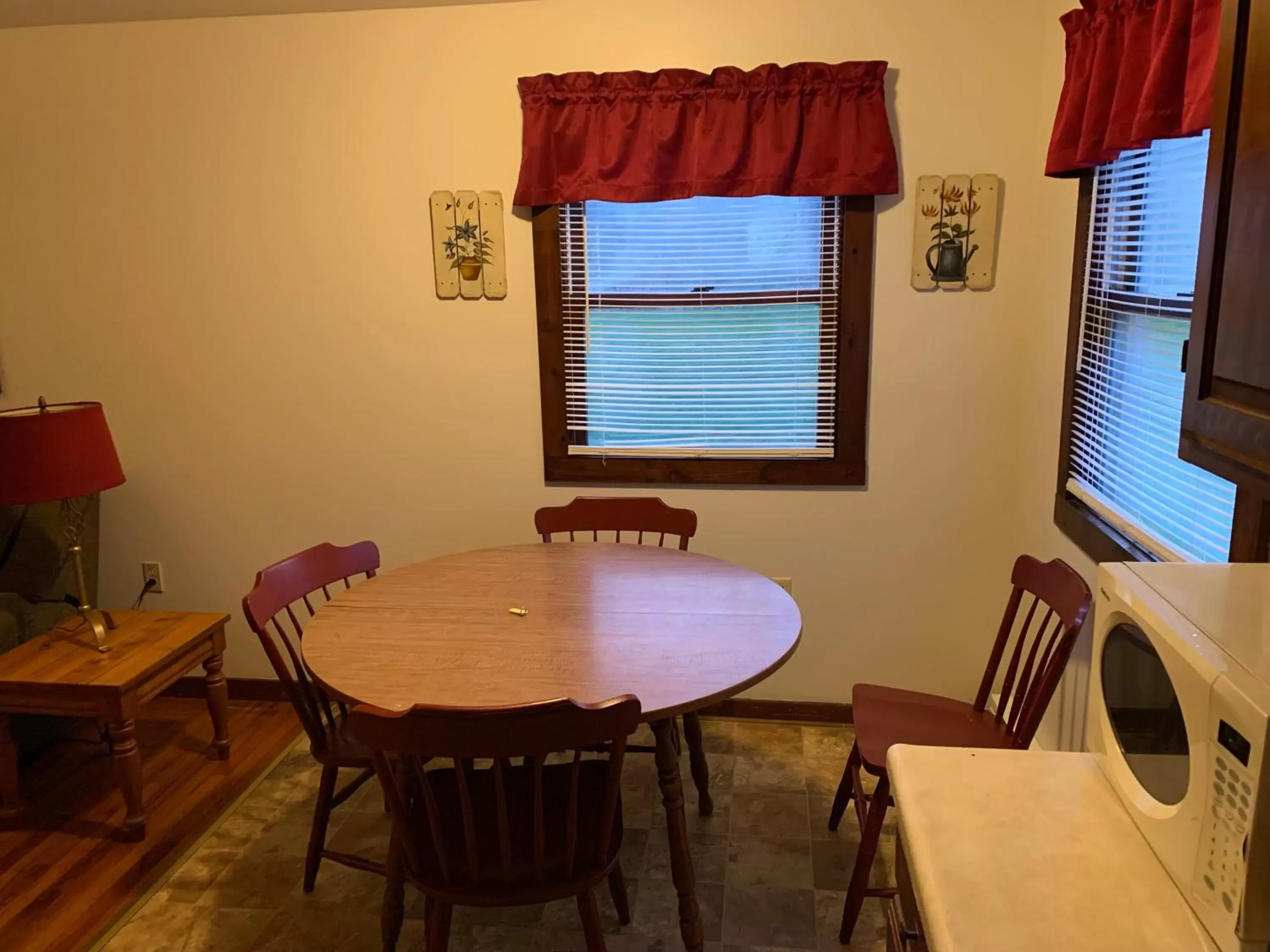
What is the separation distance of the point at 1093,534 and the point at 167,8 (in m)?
3.02

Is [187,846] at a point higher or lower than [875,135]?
lower

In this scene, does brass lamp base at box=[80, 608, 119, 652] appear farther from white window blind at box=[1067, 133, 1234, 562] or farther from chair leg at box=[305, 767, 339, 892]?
white window blind at box=[1067, 133, 1234, 562]

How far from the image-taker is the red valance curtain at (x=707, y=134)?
2600mm

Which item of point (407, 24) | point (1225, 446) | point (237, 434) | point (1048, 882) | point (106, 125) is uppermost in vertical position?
point (407, 24)

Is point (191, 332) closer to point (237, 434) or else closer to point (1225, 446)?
point (237, 434)

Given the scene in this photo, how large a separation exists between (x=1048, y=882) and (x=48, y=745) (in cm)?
304

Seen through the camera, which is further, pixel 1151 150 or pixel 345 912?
pixel 345 912

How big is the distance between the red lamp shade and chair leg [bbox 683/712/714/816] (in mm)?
1782

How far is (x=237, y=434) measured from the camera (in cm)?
317

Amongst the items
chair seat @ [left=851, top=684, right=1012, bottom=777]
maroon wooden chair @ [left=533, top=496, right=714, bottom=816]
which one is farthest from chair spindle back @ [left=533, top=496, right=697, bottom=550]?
chair seat @ [left=851, top=684, right=1012, bottom=777]

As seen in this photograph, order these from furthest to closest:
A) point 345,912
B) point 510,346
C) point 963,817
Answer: point 510,346 → point 345,912 → point 963,817

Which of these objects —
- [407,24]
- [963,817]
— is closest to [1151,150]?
[963,817]

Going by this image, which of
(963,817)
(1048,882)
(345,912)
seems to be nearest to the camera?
(1048,882)

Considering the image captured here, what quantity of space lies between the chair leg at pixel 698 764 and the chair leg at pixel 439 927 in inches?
37.5
